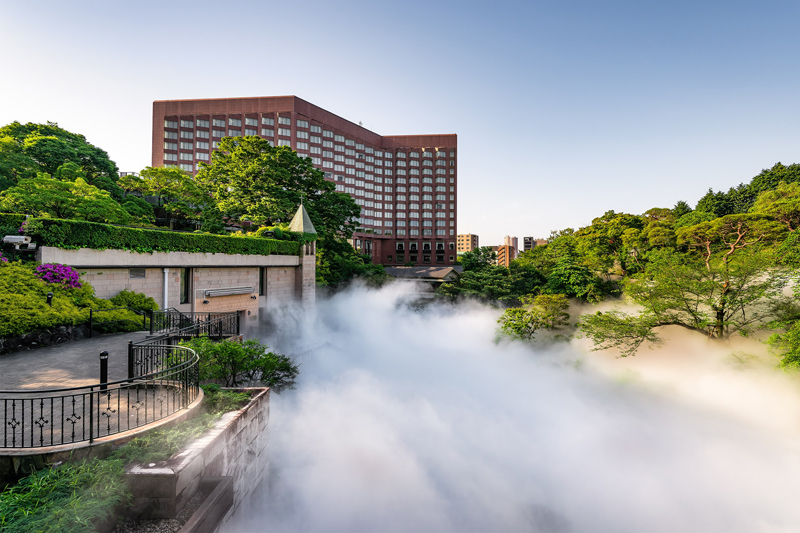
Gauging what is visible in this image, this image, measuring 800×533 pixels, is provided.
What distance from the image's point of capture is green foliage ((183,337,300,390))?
10133 millimetres

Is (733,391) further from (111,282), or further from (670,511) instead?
(111,282)

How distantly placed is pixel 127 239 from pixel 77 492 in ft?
46.1

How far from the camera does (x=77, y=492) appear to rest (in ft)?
16.8

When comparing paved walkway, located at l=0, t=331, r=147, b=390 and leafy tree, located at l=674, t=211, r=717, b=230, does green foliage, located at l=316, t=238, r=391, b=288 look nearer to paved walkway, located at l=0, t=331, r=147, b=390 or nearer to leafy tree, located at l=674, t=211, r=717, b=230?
paved walkway, located at l=0, t=331, r=147, b=390

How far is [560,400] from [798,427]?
10.9 meters

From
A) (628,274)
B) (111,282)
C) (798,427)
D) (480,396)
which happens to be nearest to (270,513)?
(111,282)

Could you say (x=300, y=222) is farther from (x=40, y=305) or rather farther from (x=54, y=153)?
(x=54, y=153)

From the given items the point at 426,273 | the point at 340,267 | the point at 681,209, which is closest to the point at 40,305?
the point at 340,267

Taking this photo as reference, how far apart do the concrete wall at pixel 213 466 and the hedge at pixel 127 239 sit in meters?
11.2

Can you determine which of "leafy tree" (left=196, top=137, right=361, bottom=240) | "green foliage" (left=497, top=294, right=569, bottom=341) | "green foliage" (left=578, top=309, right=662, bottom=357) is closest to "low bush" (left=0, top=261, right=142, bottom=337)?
"leafy tree" (left=196, top=137, right=361, bottom=240)

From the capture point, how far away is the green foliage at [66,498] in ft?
15.0

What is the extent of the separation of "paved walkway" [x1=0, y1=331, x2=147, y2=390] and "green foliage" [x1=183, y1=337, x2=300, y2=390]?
5.78 ft

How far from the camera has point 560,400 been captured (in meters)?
23.5

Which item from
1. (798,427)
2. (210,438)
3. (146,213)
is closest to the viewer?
(210,438)
